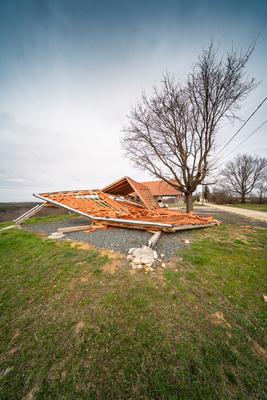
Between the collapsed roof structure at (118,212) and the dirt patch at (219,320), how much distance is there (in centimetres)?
335

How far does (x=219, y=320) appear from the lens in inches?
74.7

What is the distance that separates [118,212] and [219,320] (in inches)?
230

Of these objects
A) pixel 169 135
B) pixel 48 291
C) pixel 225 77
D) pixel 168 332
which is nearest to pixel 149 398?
pixel 168 332

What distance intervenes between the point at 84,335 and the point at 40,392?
1.82 feet

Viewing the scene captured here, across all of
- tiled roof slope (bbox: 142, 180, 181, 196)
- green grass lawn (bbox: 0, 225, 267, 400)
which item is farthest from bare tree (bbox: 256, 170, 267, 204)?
green grass lawn (bbox: 0, 225, 267, 400)

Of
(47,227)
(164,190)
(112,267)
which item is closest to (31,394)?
(112,267)

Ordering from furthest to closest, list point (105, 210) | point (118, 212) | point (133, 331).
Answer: point (105, 210)
point (118, 212)
point (133, 331)

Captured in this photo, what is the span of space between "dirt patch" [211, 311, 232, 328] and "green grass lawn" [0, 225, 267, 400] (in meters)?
0.01

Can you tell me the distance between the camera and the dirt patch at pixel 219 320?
6.05 feet

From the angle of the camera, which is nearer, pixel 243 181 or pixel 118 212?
pixel 118 212

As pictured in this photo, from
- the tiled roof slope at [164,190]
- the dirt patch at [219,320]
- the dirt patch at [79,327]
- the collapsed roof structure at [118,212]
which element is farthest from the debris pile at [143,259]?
the tiled roof slope at [164,190]

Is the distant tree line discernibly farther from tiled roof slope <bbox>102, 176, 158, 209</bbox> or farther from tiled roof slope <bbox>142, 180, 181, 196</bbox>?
tiled roof slope <bbox>102, 176, 158, 209</bbox>

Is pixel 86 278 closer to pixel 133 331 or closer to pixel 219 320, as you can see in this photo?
pixel 133 331

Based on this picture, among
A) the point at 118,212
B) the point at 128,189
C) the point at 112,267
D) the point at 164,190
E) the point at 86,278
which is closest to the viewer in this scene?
the point at 86,278
